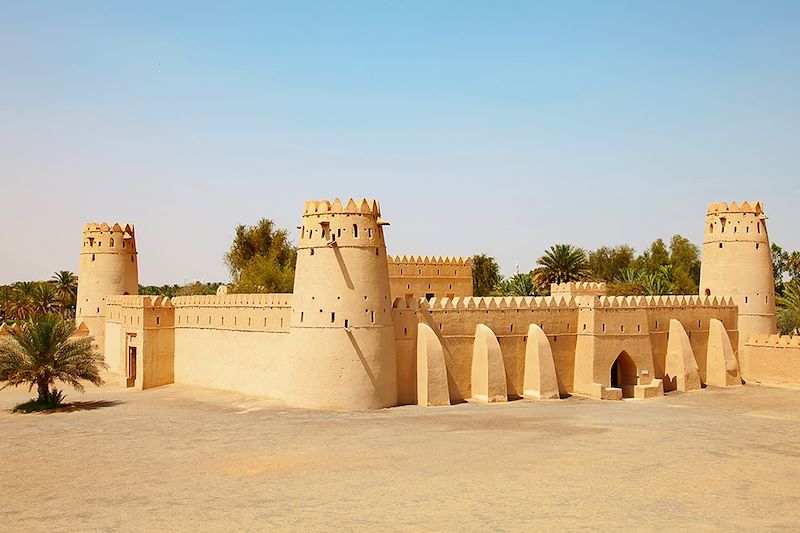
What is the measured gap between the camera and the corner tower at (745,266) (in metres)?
33.8

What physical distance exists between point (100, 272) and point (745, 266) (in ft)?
102

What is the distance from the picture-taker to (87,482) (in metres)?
16.2

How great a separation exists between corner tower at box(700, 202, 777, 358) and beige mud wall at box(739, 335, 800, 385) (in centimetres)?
61

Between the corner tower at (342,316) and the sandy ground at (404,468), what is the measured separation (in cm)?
111

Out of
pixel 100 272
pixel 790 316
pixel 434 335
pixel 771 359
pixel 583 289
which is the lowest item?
pixel 771 359

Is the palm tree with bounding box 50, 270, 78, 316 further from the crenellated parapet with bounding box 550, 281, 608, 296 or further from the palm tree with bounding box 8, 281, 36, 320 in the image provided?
the crenellated parapet with bounding box 550, 281, 608, 296

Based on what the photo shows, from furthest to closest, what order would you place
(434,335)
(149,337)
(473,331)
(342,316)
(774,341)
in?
(774,341) < (149,337) < (473,331) < (434,335) < (342,316)

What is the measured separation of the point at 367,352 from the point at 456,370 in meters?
3.82

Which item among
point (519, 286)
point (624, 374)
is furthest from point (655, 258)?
point (624, 374)

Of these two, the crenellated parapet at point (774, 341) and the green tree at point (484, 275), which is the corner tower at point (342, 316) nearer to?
the crenellated parapet at point (774, 341)

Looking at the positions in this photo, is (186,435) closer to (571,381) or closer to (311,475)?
(311,475)

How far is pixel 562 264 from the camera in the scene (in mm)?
47031

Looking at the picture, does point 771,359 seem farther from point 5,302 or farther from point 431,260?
point 5,302

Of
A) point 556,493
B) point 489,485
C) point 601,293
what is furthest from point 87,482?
point 601,293
